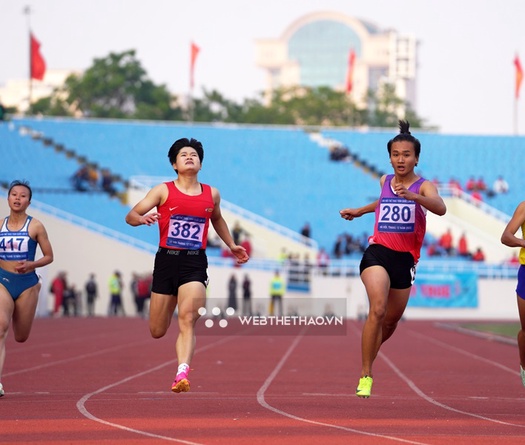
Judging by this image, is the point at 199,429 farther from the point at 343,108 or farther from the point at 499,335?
the point at 343,108

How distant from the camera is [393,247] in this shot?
37.3ft

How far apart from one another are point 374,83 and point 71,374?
6563 inches

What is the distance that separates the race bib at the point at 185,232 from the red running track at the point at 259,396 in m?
1.37

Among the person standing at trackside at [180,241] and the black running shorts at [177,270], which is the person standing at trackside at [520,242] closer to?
the person standing at trackside at [180,241]

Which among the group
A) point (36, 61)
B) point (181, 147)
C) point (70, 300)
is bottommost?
point (70, 300)

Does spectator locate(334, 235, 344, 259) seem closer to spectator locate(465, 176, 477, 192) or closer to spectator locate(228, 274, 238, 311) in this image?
spectator locate(228, 274, 238, 311)

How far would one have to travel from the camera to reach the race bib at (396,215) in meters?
11.3

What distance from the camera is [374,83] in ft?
591

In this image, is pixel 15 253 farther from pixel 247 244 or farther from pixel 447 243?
pixel 447 243

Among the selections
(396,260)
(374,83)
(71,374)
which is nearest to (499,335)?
(71,374)

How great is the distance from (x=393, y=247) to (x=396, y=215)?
283 mm

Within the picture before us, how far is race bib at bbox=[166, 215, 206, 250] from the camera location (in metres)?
11.2

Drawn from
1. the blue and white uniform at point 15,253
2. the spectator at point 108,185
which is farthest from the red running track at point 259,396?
the spectator at point 108,185

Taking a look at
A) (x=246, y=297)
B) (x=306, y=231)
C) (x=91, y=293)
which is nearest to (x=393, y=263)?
(x=246, y=297)
